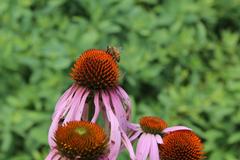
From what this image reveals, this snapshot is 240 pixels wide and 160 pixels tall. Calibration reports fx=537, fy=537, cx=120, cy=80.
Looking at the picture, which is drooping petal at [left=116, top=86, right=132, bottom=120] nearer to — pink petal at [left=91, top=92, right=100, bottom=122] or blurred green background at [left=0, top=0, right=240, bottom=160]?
pink petal at [left=91, top=92, right=100, bottom=122]

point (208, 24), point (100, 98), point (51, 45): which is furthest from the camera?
point (208, 24)

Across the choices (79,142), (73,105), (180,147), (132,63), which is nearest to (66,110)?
(73,105)

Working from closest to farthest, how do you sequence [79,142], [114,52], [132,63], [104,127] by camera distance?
[79,142]
[104,127]
[114,52]
[132,63]

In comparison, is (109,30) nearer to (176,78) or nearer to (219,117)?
(176,78)

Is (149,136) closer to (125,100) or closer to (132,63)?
(125,100)

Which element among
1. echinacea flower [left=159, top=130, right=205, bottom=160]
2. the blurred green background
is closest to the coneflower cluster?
echinacea flower [left=159, top=130, right=205, bottom=160]

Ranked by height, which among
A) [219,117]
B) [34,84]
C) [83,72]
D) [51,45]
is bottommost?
[219,117]

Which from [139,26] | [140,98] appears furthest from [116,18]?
[140,98]

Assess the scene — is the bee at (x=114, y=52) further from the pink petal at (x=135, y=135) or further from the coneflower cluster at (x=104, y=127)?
the pink petal at (x=135, y=135)
